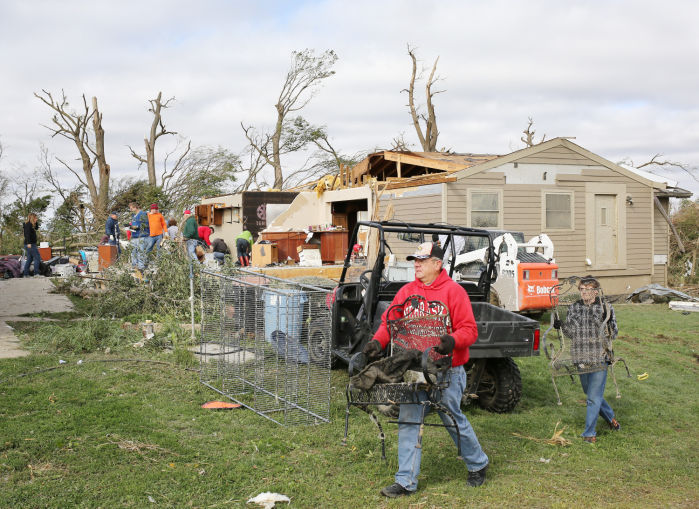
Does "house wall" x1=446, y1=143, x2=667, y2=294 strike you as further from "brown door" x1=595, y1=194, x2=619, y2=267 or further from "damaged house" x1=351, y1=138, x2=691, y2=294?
"brown door" x1=595, y1=194, x2=619, y2=267

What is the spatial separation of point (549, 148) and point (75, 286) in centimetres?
1194

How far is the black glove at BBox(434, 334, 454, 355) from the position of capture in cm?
417

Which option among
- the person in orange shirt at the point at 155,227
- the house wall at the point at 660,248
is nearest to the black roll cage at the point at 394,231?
the person in orange shirt at the point at 155,227

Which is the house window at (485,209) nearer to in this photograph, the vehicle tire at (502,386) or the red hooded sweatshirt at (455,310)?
the vehicle tire at (502,386)

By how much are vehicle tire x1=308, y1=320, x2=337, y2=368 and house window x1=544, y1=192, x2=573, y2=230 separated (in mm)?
11046

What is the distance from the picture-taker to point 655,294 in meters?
16.3

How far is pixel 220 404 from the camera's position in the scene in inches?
252

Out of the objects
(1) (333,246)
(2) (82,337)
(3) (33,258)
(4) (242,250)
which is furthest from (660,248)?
(3) (33,258)

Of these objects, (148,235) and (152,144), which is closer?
(148,235)

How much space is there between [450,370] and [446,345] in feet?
1.33

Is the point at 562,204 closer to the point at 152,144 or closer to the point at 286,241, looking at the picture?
the point at 286,241

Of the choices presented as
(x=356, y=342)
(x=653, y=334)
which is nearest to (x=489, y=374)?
(x=356, y=342)

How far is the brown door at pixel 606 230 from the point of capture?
16.9 m

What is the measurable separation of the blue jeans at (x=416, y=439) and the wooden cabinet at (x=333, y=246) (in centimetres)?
1451
